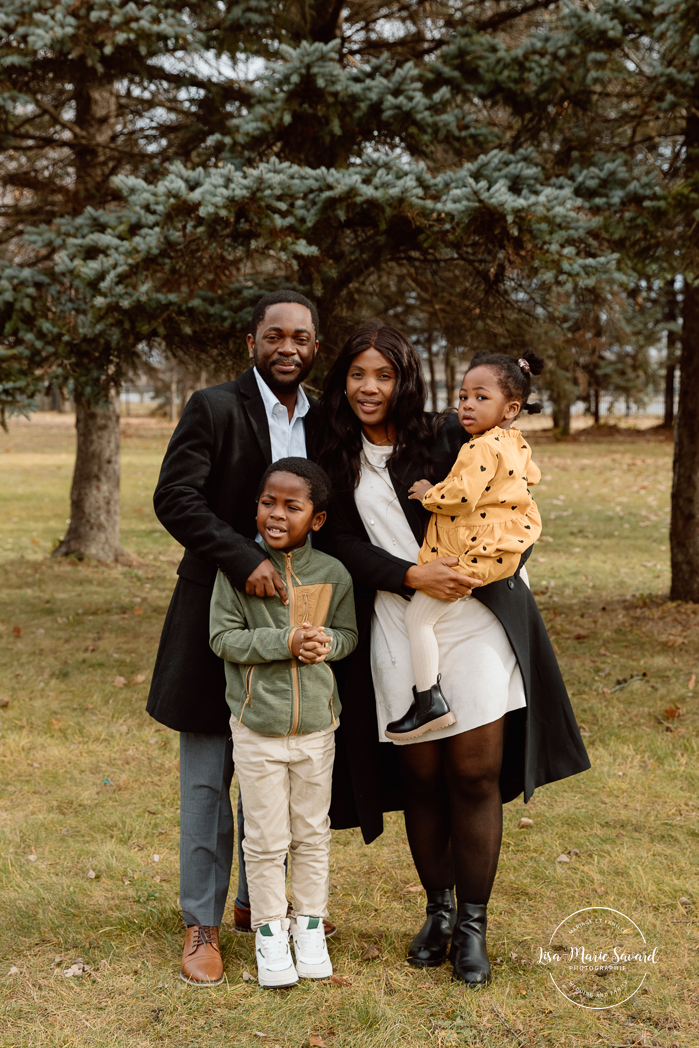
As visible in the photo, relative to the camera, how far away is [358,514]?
2.93 metres

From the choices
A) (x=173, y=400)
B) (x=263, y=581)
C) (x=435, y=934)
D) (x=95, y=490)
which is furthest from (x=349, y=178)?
(x=173, y=400)

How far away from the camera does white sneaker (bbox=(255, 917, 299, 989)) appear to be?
280 centimetres

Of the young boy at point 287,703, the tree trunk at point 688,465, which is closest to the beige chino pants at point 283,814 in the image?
the young boy at point 287,703

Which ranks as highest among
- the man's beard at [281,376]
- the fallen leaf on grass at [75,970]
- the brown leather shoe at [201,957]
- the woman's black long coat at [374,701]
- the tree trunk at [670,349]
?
the tree trunk at [670,349]

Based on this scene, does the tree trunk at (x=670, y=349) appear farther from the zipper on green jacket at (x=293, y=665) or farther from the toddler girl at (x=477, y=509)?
the zipper on green jacket at (x=293, y=665)

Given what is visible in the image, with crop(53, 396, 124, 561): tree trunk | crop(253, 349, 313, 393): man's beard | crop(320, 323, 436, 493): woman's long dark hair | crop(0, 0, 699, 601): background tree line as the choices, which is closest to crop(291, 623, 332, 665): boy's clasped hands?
crop(320, 323, 436, 493): woman's long dark hair

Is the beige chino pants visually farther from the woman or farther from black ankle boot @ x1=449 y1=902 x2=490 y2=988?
black ankle boot @ x1=449 y1=902 x2=490 y2=988

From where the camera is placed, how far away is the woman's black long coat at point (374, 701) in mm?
2854

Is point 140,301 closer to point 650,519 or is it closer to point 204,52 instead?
point 204,52

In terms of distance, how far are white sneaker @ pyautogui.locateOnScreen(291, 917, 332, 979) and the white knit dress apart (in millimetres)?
643

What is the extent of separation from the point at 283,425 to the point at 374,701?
1.00 metres

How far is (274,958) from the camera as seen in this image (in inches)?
110

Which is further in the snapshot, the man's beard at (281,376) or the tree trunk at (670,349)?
the tree trunk at (670,349)

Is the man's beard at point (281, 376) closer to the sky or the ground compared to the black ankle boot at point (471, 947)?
closer to the sky
